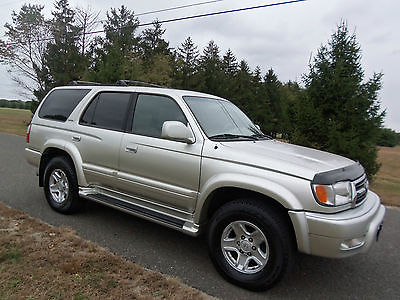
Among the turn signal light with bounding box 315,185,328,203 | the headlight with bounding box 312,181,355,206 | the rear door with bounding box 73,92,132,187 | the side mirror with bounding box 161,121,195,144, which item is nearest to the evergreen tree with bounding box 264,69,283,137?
the rear door with bounding box 73,92,132,187

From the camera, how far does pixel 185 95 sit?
3488mm

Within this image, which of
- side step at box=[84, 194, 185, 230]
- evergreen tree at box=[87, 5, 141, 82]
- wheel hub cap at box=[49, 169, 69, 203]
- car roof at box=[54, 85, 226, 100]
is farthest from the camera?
evergreen tree at box=[87, 5, 141, 82]

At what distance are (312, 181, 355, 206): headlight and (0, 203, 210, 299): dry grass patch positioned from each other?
1.34m

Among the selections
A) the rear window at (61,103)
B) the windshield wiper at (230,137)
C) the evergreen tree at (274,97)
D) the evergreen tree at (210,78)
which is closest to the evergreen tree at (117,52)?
the evergreen tree at (210,78)

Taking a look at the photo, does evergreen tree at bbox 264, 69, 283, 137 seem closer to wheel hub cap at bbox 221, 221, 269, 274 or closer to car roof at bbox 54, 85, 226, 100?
car roof at bbox 54, 85, 226, 100

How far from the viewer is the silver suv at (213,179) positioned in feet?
7.93

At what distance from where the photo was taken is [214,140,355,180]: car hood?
250 cm

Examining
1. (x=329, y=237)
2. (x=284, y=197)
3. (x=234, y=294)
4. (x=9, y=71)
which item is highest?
(x=9, y=71)

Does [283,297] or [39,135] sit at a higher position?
[39,135]

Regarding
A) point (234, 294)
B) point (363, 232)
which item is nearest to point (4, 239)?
point (234, 294)

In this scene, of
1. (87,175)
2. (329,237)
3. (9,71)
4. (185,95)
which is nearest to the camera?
(329,237)

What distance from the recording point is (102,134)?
375cm

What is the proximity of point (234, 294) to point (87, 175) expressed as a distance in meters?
2.49

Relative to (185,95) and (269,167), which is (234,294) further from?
(185,95)
